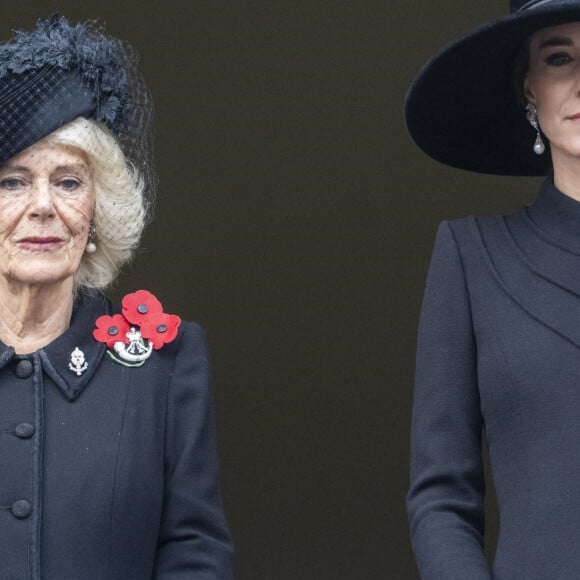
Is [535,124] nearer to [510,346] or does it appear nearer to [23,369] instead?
[510,346]

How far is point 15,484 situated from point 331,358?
9.09 feet

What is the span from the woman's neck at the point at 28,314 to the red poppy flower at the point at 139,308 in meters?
0.12

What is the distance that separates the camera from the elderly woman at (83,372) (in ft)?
8.66

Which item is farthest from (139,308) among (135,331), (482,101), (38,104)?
(482,101)

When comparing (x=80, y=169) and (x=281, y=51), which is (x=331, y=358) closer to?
(x=281, y=51)

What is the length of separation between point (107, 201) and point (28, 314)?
237 mm

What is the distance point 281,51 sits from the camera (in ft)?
16.9

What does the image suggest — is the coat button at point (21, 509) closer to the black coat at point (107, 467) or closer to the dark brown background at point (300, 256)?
the black coat at point (107, 467)

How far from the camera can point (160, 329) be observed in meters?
2.84

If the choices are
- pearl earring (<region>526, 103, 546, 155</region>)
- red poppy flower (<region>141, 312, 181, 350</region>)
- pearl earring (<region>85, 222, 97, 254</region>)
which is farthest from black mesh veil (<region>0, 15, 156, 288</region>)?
pearl earring (<region>526, 103, 546, 155</region>)

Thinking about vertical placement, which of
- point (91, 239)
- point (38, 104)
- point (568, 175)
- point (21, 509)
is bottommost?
point (21, 509)

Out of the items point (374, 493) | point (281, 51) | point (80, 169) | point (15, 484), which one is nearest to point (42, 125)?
point (80, 169)

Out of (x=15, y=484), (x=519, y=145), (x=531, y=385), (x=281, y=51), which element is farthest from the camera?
(x=281, y=51)

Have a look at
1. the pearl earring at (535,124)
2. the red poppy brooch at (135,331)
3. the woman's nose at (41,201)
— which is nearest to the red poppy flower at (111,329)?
the red poppy brooch at (135,331)
